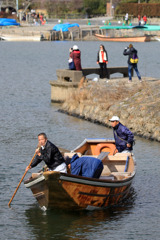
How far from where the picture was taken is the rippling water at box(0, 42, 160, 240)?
49.0 feet

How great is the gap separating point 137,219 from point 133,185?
2986 millimetres

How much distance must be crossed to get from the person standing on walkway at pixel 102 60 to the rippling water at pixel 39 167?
3.37m

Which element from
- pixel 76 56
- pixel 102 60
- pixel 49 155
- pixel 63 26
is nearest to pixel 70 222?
pixel 49 155

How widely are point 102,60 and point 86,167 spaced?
1856 centimetres

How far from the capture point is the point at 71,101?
31625 mm

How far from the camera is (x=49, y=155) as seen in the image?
587 inches

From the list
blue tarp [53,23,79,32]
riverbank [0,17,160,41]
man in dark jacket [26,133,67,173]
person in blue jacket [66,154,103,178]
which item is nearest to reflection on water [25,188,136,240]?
person in blue jacket [66,154,103,178]

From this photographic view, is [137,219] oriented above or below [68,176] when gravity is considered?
below

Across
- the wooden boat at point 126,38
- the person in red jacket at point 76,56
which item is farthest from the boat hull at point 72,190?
the wooden boat at point 126,38

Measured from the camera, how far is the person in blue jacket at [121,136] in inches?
698

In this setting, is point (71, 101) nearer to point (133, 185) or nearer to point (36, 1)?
point (133, 185)

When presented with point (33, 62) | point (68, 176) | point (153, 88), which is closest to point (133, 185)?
point (68, 176)

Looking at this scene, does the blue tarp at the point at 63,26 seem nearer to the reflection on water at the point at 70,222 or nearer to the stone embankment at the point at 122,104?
the stone embankment at the point at 122,104

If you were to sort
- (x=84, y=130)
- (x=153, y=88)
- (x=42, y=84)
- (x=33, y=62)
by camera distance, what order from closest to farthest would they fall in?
(x=84, y=130) < (x=153, y=88) < (x=42, y=84) < (x=33, y=62)
